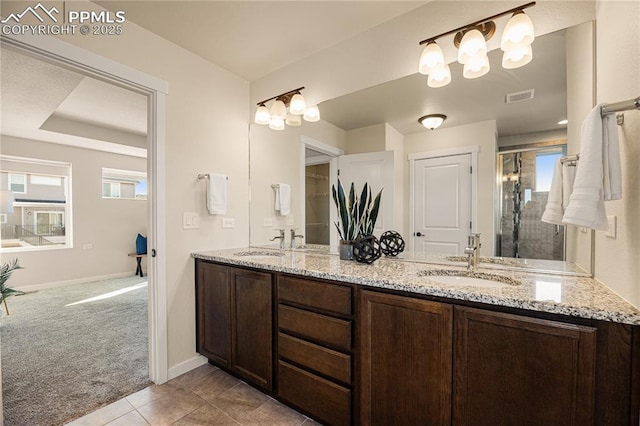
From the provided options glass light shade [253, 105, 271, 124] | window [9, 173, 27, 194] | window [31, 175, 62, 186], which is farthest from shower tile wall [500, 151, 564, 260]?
window [9, 173, 27, 194]

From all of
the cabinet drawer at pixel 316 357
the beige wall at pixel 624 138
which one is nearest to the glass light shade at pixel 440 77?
the beige wall at pixel 624 138

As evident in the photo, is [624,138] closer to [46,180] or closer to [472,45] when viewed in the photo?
[472,45]

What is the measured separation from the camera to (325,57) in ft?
7.08

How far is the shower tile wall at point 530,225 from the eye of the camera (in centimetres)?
139

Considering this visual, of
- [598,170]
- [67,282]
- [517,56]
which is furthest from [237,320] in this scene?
[67,282]

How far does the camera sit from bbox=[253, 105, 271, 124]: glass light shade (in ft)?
8.10

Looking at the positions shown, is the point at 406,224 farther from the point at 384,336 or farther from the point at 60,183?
the point at 60,183

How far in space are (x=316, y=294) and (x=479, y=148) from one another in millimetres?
1245

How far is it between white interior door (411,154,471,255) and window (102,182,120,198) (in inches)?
229

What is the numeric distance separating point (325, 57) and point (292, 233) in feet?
4.84

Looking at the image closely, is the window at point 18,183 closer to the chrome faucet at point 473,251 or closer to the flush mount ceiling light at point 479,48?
the flush mount ceiling light at point 479,48

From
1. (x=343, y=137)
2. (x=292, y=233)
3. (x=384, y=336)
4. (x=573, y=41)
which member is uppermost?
(x=573, y=41)

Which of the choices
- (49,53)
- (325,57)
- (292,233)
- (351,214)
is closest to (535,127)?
(351,214)

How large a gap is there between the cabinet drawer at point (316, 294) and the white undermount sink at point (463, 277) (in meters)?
0.42
